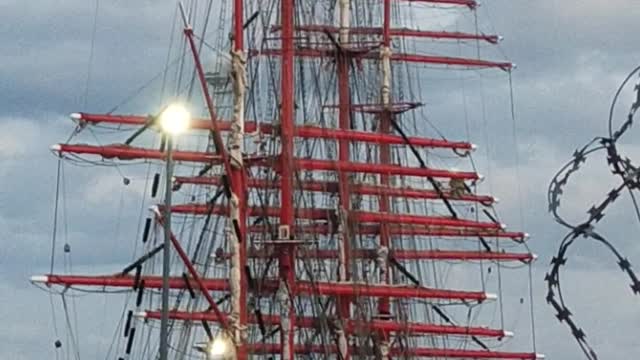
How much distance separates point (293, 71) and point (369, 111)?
2006cm

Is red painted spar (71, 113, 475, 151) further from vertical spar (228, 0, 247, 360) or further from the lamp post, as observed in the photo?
the lamp post

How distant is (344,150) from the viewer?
80188mm

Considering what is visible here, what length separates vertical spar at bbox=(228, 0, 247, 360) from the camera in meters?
56.4

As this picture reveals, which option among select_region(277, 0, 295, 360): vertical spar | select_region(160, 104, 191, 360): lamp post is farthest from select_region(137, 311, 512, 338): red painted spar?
select_region(160, 104, 191, 360): lamp post

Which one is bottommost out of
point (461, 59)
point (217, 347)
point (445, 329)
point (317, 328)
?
point (217, 347)

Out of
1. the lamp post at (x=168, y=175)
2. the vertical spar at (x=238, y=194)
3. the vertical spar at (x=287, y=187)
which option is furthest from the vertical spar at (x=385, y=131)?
the lamp post at (x=168, y=175)

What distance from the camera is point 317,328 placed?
61.7 m

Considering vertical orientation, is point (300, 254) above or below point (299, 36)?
below

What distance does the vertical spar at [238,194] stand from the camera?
2219 inches

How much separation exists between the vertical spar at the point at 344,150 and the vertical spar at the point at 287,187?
5826mm

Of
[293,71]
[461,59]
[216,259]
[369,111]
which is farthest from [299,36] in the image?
[461,59]

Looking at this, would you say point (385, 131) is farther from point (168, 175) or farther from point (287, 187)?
point (168, 175)

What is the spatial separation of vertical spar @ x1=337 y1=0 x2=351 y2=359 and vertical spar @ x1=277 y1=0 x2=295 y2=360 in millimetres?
5826

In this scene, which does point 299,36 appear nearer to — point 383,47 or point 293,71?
point 293,71
